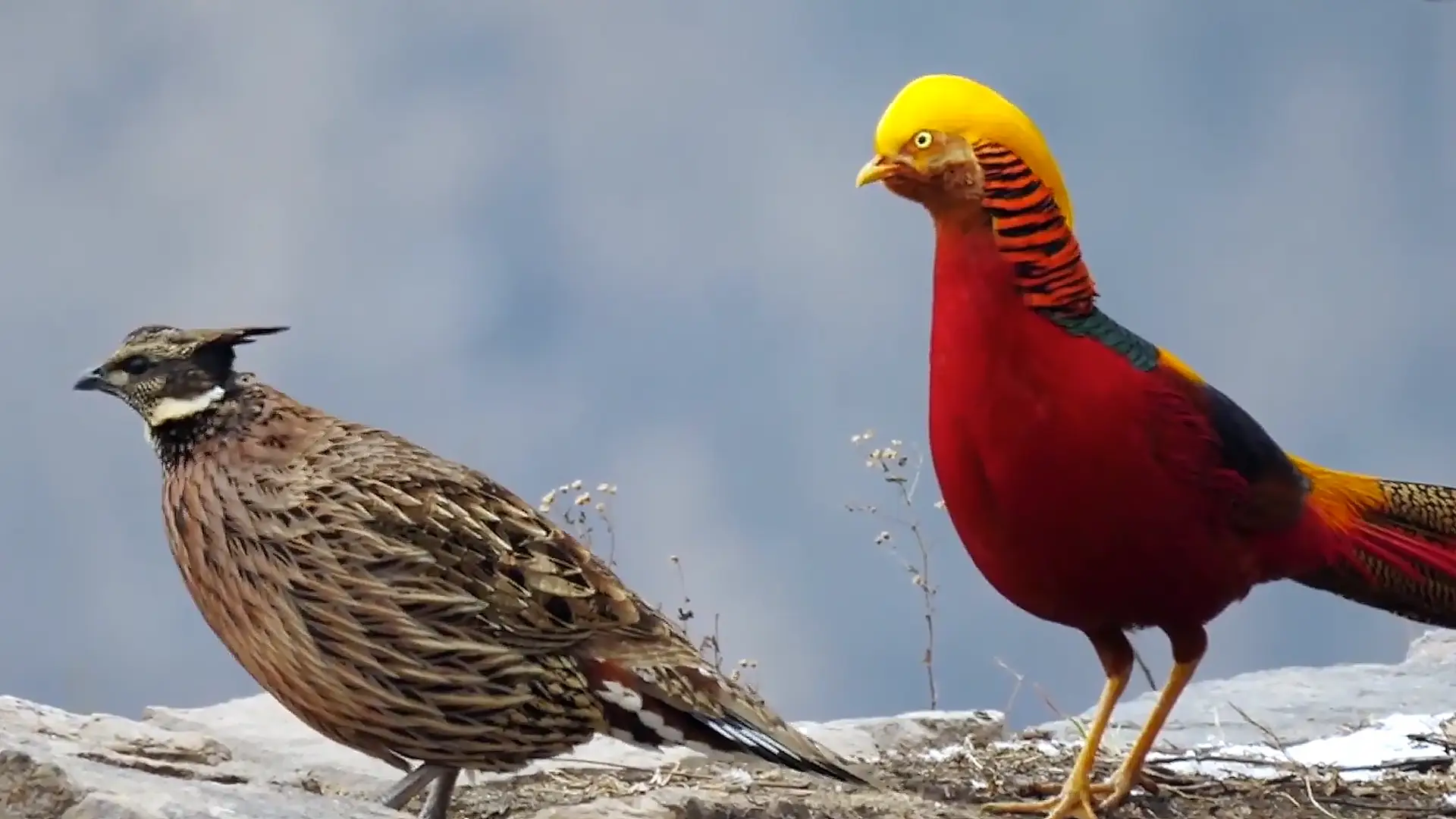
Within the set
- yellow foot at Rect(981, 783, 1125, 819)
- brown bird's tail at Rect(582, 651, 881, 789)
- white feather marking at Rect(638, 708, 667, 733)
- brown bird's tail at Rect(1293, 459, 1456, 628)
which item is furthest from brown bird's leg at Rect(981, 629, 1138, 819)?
white feather marking at Rect(638, 708, 667, 733)

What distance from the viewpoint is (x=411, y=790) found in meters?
Answer: 3.72

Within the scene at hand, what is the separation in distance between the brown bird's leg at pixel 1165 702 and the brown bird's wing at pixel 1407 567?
0.34 meters

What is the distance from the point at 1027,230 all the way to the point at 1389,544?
126 cm

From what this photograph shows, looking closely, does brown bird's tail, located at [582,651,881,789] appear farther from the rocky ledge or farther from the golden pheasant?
the golden pheasant

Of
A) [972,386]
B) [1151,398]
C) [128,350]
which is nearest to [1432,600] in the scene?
[1151,398]

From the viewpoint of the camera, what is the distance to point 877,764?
492 centimetres

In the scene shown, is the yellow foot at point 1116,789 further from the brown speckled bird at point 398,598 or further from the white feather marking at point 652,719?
the white feather marking at point 652,719

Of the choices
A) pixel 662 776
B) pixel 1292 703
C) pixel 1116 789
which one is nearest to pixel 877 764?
pixel 662 776

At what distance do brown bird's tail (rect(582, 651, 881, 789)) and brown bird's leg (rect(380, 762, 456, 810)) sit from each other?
0.39m

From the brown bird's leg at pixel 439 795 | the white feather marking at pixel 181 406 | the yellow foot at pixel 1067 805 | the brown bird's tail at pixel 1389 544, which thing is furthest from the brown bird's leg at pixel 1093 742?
the white feather marking at pixel 181 406

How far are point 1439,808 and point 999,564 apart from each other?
1497mm

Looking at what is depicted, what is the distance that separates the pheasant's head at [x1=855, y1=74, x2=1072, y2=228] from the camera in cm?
382

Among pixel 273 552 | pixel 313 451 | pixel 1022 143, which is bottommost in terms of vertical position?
pixel 273 552

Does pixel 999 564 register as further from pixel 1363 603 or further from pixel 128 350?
pixel 128 350
